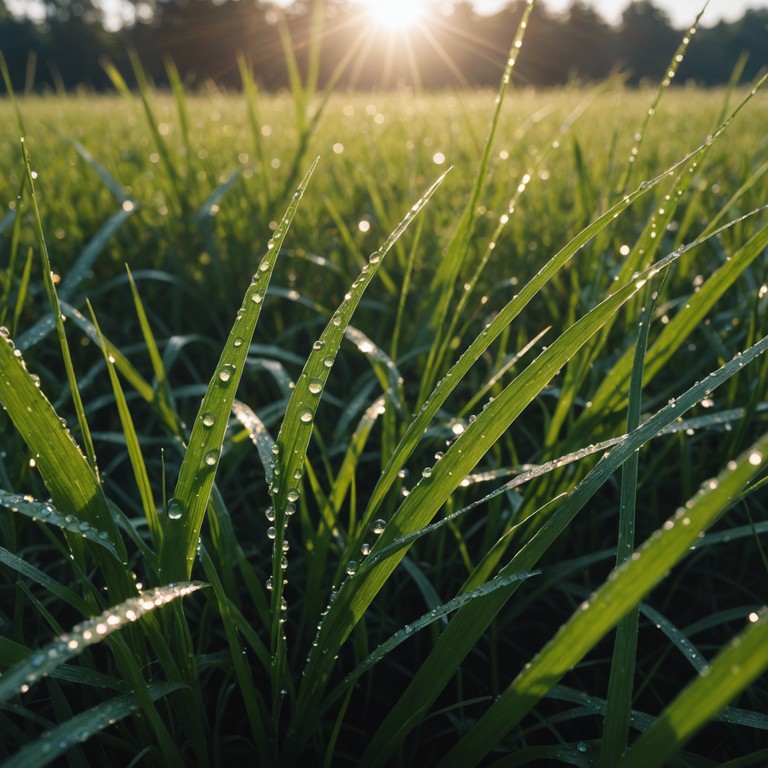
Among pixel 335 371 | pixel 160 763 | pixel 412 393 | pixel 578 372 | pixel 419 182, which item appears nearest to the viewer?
pixel 160 763

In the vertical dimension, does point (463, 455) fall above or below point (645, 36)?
above

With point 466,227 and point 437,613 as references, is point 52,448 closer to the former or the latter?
point 437,613

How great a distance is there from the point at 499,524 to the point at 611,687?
0.38 m

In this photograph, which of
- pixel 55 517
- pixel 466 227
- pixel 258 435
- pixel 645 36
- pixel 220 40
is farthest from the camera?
pixel 645 36

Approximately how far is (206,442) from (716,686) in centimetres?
36

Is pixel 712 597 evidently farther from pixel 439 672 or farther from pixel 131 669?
pixel 131 669

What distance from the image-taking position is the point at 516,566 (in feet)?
1.67

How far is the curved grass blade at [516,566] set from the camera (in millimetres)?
501

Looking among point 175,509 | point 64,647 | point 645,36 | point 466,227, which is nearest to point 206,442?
point 175,509

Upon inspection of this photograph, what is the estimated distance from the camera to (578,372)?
0.79 metres

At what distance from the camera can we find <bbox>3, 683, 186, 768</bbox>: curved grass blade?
1.18 ft

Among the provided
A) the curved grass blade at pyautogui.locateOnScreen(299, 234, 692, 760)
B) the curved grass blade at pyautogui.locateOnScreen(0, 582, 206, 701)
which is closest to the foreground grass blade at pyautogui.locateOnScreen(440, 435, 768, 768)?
the curved grass blade at pyautogui.locateOnScreen(299, 234, 692, 760)

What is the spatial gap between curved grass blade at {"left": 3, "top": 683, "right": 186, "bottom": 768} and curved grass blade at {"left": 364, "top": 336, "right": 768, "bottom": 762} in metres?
0.18

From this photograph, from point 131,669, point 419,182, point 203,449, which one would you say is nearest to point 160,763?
point 131,669
